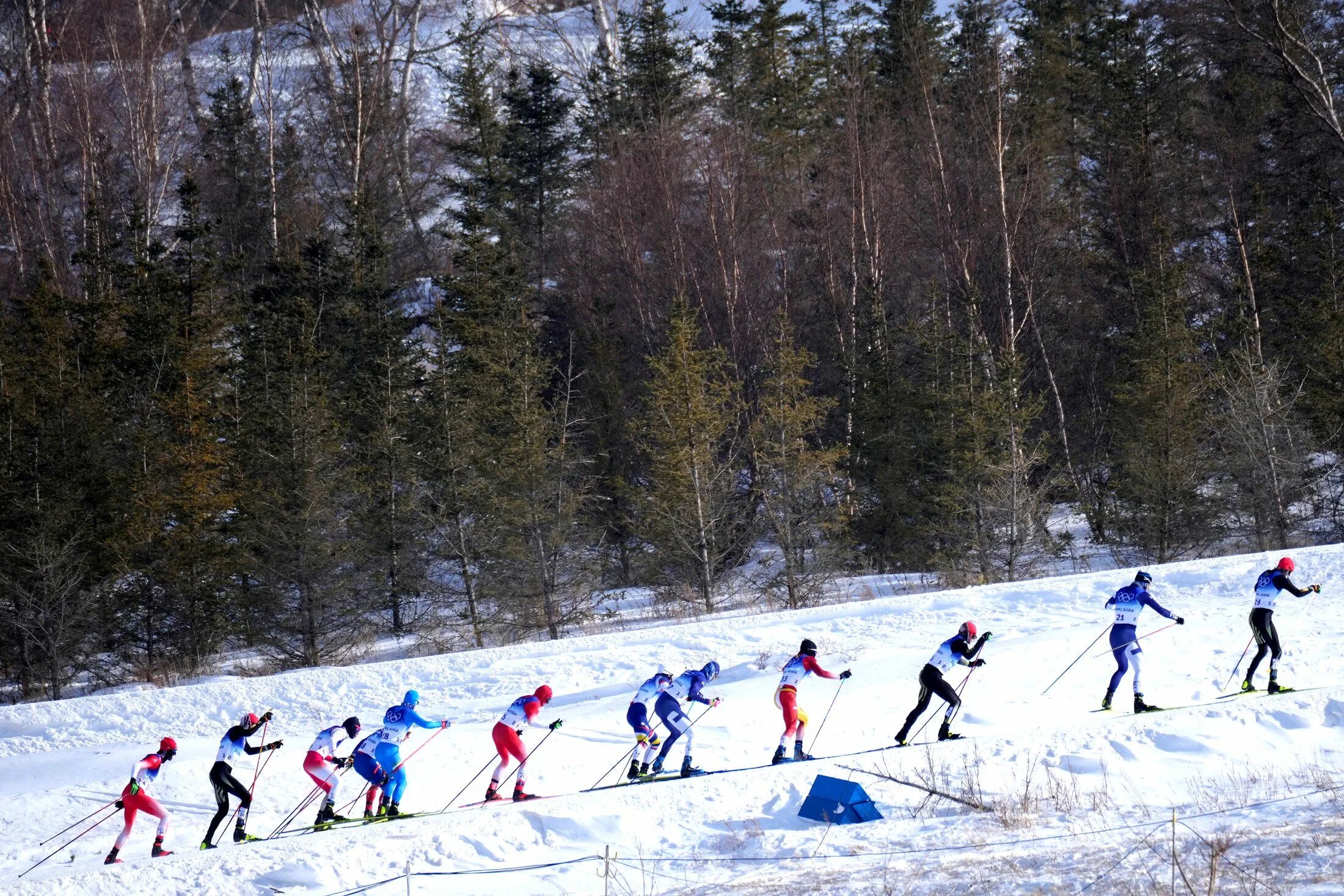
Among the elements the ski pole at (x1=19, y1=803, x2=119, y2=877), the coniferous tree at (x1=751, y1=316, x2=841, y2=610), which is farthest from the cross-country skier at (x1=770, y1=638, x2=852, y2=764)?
the coniferous tree at (x1=751, y1=316, x2=841, y2=610)

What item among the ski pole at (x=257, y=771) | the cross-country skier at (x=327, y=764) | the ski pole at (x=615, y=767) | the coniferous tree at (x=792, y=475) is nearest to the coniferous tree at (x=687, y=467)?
the coniferous tree at (x=792, y=475)

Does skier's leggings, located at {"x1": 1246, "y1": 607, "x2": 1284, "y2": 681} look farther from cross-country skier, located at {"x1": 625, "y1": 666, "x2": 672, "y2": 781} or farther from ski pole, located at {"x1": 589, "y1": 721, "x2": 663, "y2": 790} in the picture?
ski pole, located at {"x1": 589, "y1": 721, "x2": 663, "y2": 790}

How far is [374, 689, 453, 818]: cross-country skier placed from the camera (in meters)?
12.7

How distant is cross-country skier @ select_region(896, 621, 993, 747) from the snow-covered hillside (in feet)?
1.70

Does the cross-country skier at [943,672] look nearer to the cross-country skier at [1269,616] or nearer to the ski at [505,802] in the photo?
the cross-country skier at [1269,616]

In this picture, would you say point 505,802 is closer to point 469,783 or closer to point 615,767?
point 469,783

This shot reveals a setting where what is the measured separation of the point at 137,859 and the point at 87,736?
4.92 metres

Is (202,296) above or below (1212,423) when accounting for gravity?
above

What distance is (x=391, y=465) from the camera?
2922cm

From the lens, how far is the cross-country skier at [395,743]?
41.6 ft

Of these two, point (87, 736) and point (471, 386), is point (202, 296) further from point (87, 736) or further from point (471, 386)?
point (87, 736)

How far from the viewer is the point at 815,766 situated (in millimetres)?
12117

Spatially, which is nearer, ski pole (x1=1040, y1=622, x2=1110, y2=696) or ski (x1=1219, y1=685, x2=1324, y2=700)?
ski (x1=1219, y1=685, x2=1324, y2=700)

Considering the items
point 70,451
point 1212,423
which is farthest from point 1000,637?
→ point 70,451
